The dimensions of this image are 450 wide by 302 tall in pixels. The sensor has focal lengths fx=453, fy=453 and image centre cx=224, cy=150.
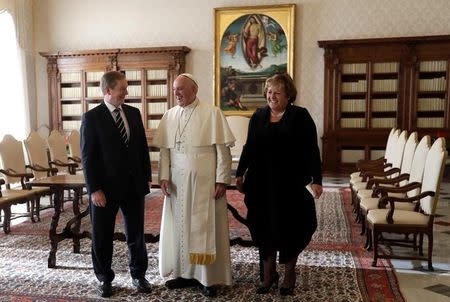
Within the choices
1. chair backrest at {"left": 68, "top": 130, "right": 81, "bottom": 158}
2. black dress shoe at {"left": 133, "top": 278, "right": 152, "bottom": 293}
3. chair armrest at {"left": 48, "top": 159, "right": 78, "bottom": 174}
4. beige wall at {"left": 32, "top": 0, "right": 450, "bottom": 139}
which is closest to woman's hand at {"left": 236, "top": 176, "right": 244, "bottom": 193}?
black dress shoe at {"left": 133, "top": 278, "right": 152, "bottom": 293}

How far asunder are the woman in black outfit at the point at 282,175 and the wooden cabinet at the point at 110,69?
672 cm

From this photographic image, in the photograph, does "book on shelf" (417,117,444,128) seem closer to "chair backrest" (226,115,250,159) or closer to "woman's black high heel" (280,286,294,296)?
"chair backrest" (226,115,250,159)

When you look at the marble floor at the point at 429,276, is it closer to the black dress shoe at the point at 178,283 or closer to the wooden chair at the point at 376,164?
the wooden chair at the point at 376,164

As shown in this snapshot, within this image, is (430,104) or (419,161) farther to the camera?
(430,104)

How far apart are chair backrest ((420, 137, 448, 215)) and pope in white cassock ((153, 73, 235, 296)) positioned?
5.67ft

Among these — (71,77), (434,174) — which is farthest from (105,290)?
(71,77)

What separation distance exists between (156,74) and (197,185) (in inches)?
274

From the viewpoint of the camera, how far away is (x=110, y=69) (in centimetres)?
984

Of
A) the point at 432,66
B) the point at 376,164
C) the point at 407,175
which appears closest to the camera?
the point at 407,175

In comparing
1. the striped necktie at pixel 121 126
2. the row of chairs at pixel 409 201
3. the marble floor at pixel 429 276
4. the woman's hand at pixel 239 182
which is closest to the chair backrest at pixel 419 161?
the row of chairs at pixel 409 201

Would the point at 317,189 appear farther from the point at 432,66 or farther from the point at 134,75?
the point at 134,75

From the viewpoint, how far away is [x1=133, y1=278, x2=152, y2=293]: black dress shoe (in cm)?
321

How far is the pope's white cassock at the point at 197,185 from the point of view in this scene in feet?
10.2

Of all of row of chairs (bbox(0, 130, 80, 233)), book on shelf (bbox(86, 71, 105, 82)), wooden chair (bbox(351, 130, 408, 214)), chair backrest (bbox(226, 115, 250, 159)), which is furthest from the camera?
book on shelf (bbox(86, 71, 105, 82))
